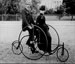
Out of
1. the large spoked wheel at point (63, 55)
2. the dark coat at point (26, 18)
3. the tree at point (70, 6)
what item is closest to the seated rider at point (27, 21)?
the dark coat at point (26, 18)

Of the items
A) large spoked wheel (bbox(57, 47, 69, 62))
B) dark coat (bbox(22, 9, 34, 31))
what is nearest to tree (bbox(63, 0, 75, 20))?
dark coat (bbox(22, 9, 34, 31))

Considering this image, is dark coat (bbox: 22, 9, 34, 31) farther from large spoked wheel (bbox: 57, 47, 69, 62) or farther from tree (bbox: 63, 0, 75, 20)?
tree (bbox: 63, 0, 75, 20)

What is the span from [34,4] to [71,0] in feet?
24.1

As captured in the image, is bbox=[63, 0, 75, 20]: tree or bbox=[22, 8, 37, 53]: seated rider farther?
bbox=[63, 0, 75, 20]: tree

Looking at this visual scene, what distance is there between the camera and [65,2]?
34875 millimetres

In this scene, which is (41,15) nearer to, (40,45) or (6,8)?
(40,45)

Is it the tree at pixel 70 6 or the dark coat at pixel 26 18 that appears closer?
the dark coat at pixel 26 18

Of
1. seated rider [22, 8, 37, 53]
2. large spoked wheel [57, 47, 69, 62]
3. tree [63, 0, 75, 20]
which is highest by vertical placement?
seated rider [22, 8, 37, 53]

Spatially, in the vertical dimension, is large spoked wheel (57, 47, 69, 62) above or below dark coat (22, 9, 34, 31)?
below

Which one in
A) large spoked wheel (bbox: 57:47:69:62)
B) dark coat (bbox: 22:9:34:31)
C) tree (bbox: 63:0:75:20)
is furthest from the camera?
tree (bbox: 63:0:75:20)

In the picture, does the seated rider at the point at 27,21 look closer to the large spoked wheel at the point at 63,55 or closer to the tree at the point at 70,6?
the large spoked wheel at the point at 63,55

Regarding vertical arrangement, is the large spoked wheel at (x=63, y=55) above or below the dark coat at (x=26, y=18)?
below

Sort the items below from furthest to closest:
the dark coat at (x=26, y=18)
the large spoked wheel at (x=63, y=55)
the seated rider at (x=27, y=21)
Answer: the dark coat at (x=26, y=18) → the seated rider at (x=27, y=21) → the large spoked wheel at (x=63, y=55)

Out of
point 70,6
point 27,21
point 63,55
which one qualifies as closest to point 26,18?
point 27,21
